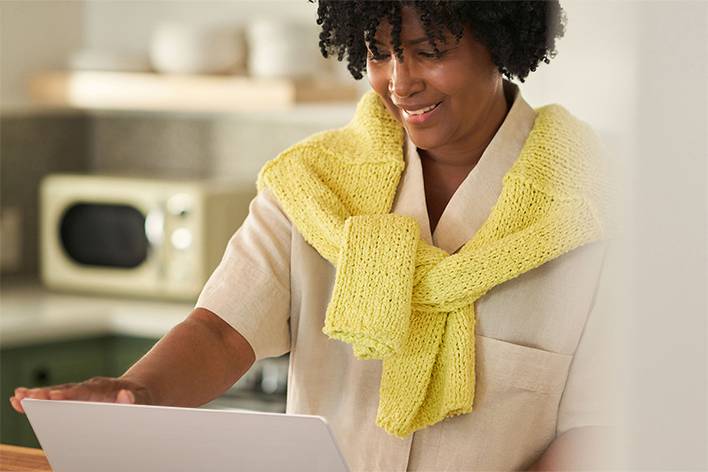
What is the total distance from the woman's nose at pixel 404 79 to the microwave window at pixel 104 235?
1.91 m

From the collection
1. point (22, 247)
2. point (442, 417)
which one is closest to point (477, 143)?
point (442, 417)

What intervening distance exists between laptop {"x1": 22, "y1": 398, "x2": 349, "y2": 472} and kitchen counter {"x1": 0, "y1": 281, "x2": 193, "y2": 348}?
5.98 feet

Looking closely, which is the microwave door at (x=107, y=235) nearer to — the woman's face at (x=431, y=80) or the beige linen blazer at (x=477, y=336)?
the beige linen blazer at (x=477, y=336)

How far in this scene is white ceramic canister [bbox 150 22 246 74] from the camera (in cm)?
281

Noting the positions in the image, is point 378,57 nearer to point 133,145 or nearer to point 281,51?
point 281,51

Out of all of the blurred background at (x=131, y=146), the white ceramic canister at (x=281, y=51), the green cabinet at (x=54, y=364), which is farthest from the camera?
the white ceramic canister at (x=281, y=51)

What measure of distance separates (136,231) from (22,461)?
5.75 feet

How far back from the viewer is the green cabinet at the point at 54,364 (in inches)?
99.9

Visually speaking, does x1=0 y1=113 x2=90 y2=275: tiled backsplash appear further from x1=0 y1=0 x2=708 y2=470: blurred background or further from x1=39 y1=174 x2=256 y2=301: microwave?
x1=39 y1=174 x2=256 y2=301: microwave

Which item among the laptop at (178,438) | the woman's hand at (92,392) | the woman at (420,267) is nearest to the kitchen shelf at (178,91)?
the woman at (420,267)

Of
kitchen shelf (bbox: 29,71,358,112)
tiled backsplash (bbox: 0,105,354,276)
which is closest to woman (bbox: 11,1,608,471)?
kitchen shelf (bbox: 29,71,358,112)

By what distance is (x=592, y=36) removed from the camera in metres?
0.22

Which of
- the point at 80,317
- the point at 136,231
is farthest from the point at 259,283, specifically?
the point at 136,231

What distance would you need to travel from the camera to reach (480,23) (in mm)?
978
